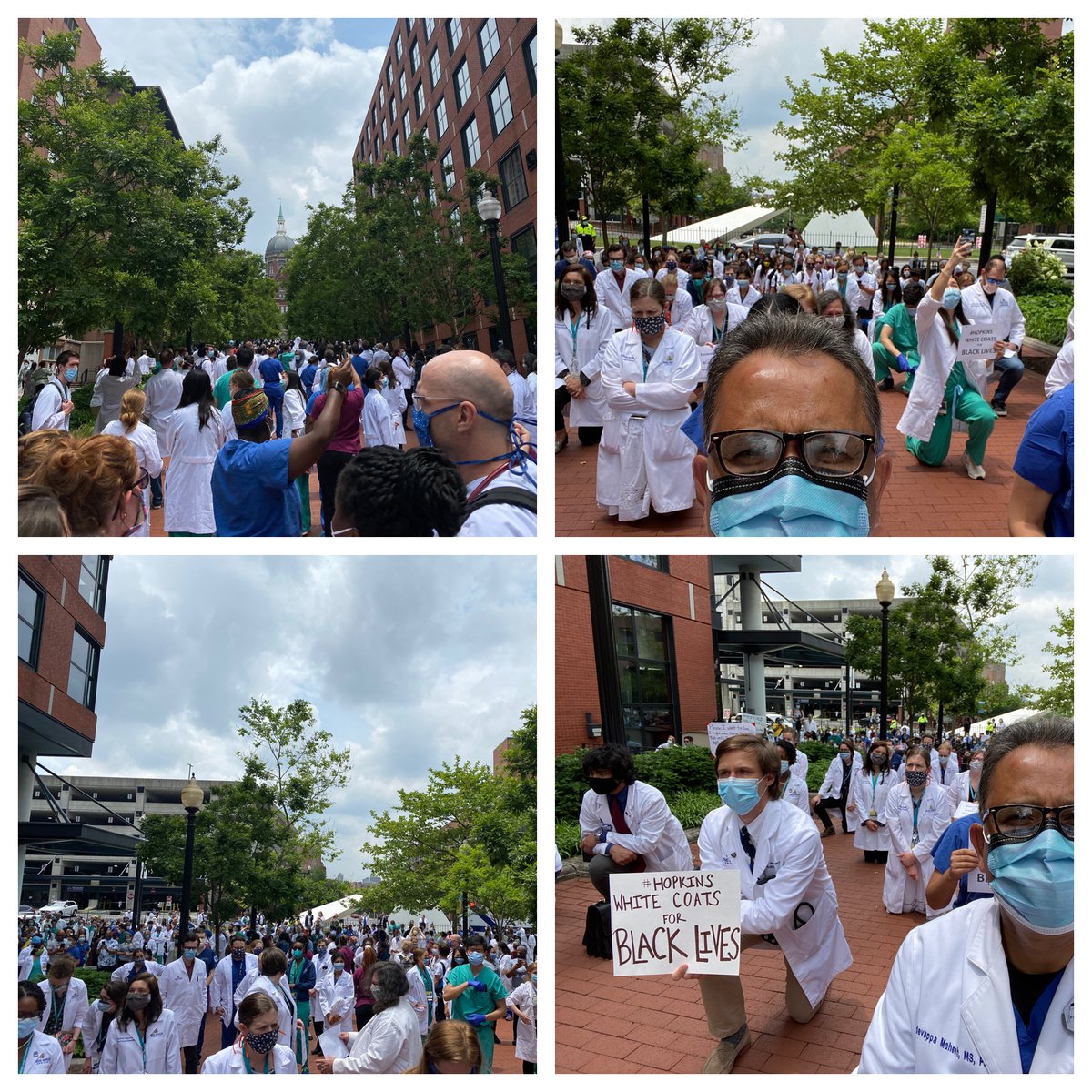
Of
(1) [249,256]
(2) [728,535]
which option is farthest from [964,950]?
(1) [249,256]

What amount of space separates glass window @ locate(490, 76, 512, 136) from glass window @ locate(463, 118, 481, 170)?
1323 millimetres

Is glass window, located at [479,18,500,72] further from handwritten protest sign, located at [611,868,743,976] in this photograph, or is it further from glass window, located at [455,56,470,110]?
handwritten protest sign, located at [611,868,743,976]

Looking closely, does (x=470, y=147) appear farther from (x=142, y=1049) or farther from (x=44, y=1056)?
(x=44, y=1056)

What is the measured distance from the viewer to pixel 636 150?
7.49 metres

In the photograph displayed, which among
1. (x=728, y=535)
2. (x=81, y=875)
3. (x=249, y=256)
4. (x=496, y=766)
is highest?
(x=249, y=256)

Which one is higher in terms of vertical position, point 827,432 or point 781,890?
point 827,432

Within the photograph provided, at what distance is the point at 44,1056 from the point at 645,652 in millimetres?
7460

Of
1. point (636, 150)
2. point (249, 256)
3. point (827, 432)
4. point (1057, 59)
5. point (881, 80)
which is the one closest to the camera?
point (827, 432)

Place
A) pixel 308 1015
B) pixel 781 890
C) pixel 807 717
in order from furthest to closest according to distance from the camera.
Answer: pixel 807 717, pixel 308 1015, pixel 781 890

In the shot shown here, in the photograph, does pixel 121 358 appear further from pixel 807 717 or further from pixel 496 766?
pixel 807 717

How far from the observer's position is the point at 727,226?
82.7 feet

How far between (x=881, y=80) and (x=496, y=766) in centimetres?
372

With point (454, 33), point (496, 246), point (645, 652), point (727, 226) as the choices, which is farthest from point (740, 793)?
point (727, 226)

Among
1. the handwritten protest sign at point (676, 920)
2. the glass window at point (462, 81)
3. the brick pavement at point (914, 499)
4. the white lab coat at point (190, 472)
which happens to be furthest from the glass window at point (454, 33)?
the white lab coat at point (190, 472)
